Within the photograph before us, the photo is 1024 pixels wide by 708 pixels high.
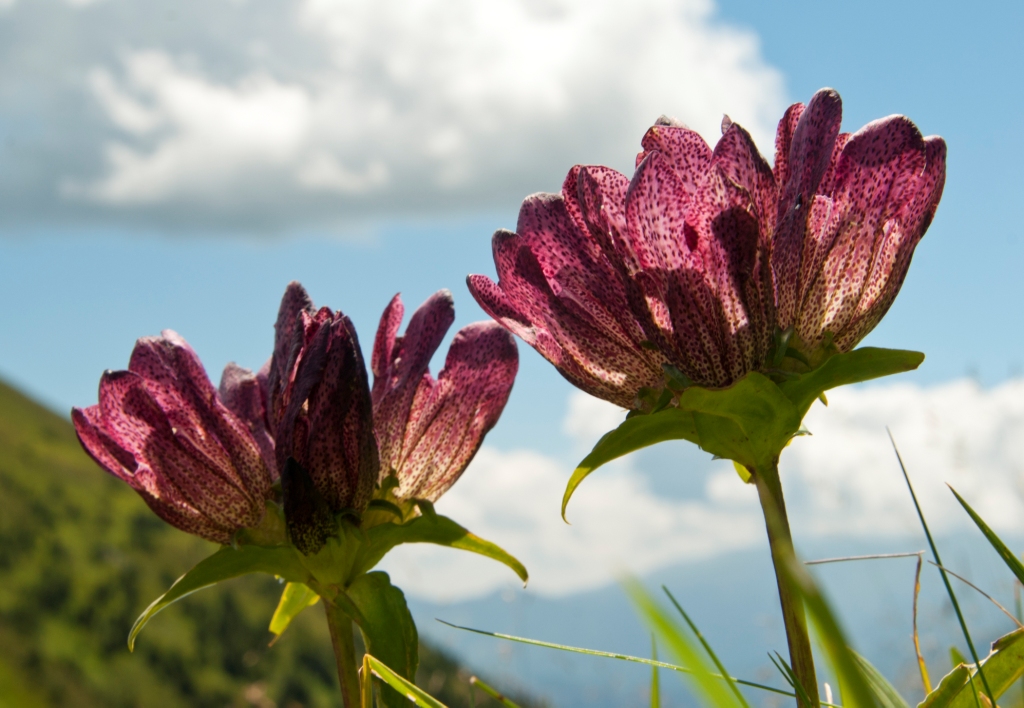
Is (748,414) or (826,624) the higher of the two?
(748,414)

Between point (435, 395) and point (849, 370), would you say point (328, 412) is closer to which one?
point (435, 395)

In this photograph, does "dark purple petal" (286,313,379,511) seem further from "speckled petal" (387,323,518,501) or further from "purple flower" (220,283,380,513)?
"speckled petal" (387,323,518,501)

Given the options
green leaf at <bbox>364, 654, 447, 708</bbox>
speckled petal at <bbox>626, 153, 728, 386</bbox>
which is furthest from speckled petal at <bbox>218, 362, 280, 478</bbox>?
speckled petal at <bbox>626, 153, 728, 386</bbox>

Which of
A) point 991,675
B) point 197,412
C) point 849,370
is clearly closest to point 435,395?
point 197,412

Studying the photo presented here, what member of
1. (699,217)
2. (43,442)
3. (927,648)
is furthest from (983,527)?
(43,442)

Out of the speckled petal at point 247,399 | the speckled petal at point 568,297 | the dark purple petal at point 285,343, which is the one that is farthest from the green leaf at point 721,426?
the speckled petal at point 247,399

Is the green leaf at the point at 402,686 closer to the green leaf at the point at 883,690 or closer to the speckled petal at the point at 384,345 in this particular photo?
the speckled petal at the point at 384,345
